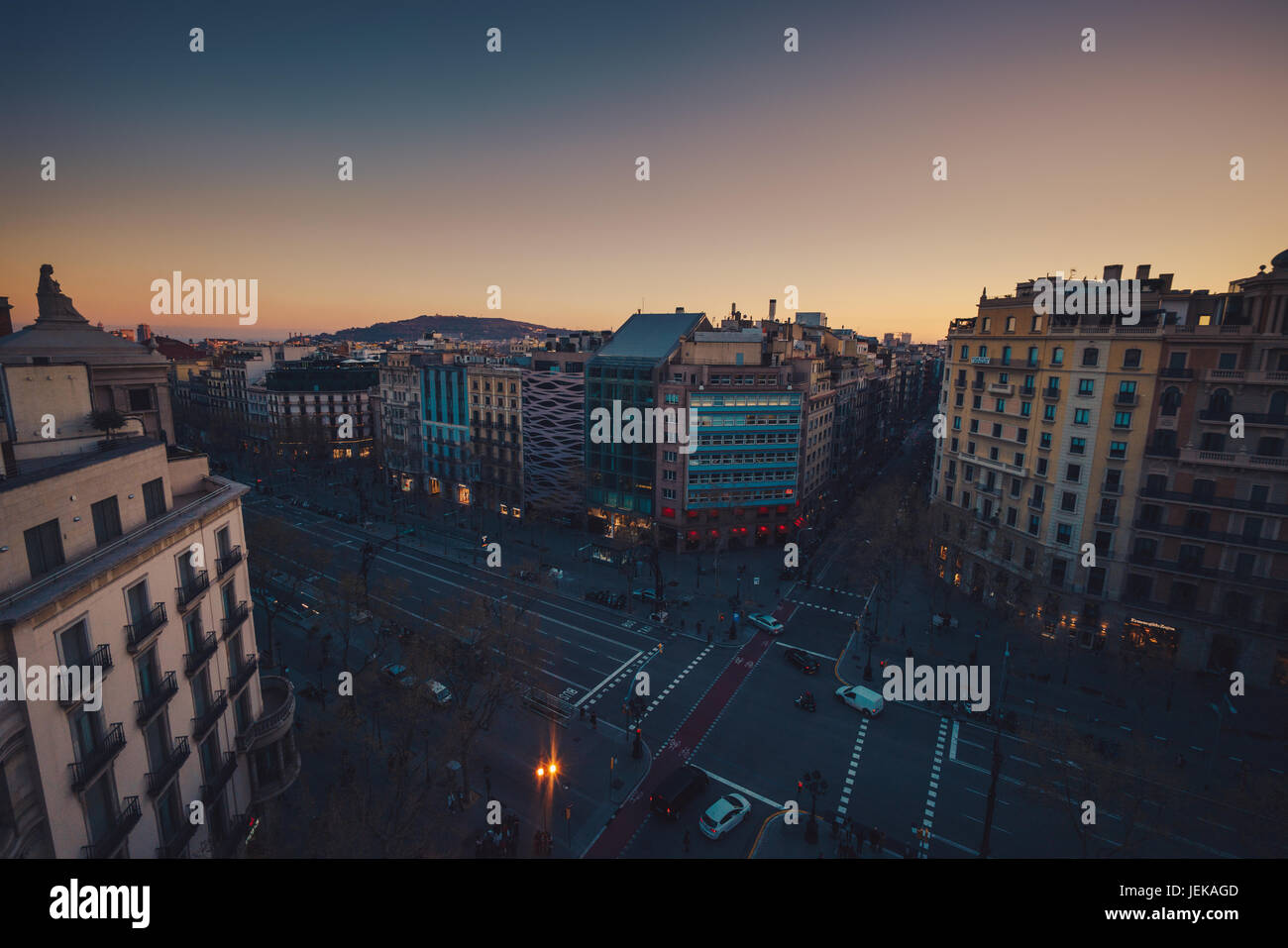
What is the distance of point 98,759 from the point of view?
17922 millimetres

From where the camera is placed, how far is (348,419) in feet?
378

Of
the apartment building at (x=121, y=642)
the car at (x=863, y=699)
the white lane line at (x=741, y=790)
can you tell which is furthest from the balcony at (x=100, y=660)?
the car at (x=863, y=699)

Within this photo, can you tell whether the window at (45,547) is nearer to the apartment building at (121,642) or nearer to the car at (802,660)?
Result: the apartment building at (121,642)

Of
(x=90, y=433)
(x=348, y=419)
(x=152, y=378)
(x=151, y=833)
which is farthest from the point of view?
(x=348, y=419)

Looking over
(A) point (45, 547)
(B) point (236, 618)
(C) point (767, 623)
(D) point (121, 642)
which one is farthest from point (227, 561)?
(C) point (767, 623)

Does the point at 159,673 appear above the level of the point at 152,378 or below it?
below

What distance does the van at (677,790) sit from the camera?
31.2 metres

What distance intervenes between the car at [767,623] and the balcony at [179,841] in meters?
39.3

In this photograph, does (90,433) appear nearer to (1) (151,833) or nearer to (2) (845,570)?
(1) (151,833)

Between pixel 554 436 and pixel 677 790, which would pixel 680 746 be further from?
pixel 554 436
